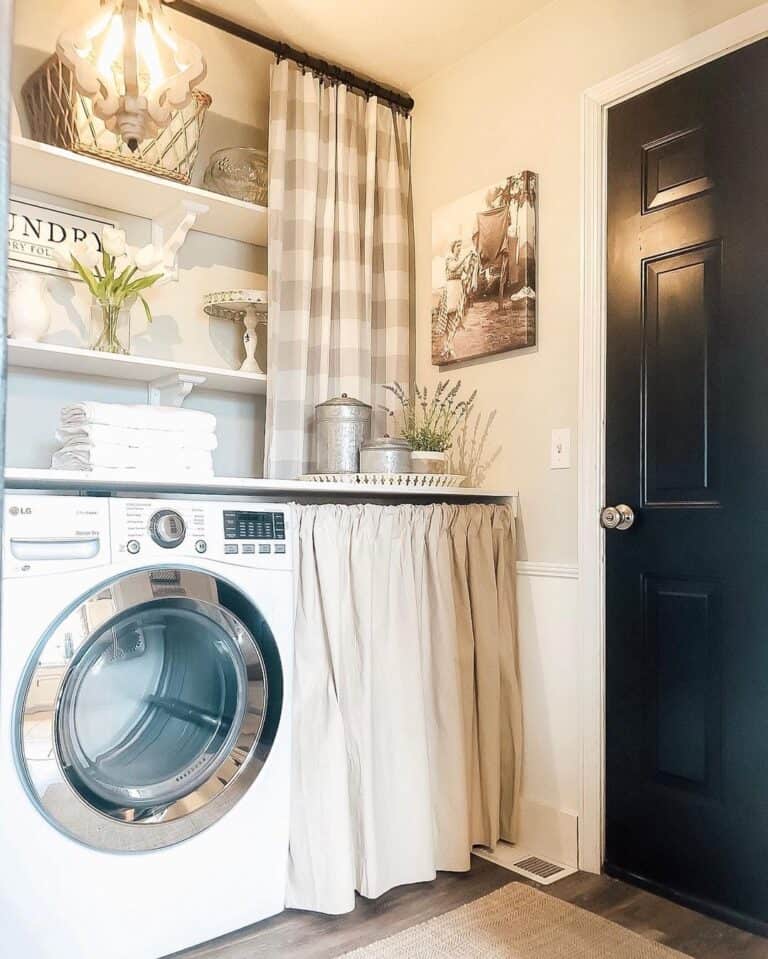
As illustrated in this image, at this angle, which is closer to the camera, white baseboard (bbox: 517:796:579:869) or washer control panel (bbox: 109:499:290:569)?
washer control panel (bbox: 109:499:290:569)

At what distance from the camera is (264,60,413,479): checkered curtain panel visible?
2590 millimetres

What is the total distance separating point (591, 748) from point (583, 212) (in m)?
1.48

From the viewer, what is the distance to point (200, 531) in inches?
70.8

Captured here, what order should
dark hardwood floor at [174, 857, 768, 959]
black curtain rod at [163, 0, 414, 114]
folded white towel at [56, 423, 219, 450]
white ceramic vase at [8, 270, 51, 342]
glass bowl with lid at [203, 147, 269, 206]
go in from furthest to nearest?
glass bowl with lid at [203, 147, 269, 206] < black curtain rod at [163, 0, 414, 114] < white ceramic vase at [8, 270, 51, 342] < folded white towel at [56, 423, 219, 450] < dark hardwood floor at [174, 857, 768, 959]

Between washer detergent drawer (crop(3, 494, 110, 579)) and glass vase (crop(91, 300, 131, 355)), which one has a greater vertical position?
glass vase (crop(91, 300, 131, 355))

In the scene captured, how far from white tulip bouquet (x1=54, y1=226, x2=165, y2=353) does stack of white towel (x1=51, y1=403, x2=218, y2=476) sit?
434 millimetres

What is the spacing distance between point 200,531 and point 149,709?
0.40m

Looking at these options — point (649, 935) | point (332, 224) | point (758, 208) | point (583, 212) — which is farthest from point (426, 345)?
point (649, 935)

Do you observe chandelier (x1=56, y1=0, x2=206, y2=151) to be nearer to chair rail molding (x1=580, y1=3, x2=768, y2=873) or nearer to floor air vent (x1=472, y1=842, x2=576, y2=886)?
chair rail molding (x1=580, y1=3, x2=768, y2=873)

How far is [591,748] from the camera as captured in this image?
2225mm

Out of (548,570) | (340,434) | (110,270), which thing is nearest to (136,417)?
Result: (110,270)

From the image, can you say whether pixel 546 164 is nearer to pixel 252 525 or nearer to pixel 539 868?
pixel 252 525

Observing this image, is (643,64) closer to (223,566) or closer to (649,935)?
(223,566)

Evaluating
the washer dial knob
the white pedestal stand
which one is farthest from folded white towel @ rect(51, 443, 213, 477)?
the white pedestal stand
